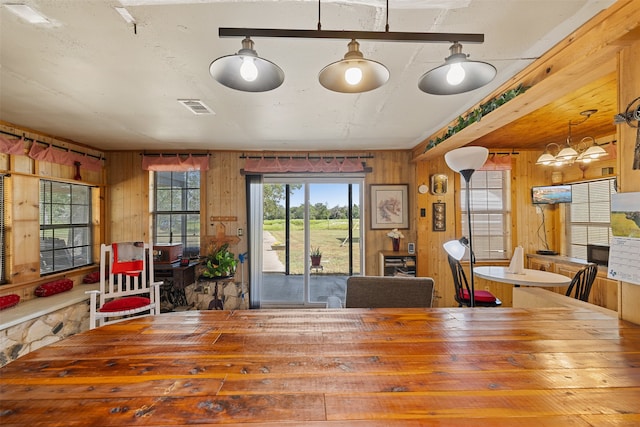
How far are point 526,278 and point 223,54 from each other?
3.43 meters

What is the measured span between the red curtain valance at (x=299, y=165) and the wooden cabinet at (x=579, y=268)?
282 centimetres

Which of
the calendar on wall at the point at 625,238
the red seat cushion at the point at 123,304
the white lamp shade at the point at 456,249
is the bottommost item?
the red seat cushion at the point at 123,304

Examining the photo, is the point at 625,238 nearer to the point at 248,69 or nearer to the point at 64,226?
the point at 248,69

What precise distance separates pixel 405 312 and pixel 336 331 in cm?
46

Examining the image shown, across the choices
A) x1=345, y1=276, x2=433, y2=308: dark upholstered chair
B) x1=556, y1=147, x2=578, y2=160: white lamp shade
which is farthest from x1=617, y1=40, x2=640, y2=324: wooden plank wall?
x1=556, y1=147, x2=578, y2=160: white lamp shade

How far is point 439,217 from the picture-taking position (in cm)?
422

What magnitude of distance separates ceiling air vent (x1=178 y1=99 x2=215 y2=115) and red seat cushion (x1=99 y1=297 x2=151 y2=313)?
2001 mm

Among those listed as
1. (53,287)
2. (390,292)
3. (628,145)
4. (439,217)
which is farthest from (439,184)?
(53,287)

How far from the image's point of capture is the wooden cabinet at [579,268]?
3.19 metres

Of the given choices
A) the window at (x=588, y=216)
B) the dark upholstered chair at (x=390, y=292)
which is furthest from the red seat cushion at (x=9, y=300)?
the window at (x=588, y=216)

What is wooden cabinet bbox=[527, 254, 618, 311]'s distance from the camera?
3.19 metres

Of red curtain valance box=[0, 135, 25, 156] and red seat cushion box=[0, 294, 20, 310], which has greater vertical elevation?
red curtain valance box=[0, 135, 25, 156]

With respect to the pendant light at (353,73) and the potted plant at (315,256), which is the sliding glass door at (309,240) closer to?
the potted plant at (315,256)

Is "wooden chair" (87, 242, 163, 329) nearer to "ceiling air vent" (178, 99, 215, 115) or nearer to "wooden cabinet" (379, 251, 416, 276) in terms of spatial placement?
"ceiling air vent" (178, 99, 215, 115)
